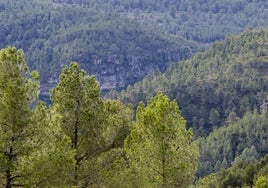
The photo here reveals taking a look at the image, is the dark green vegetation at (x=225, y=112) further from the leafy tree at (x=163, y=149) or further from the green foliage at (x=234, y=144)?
the leafy tree at (x=163, y=149)

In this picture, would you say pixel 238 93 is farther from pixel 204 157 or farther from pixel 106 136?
pixel 106 136

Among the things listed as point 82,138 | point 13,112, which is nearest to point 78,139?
point 82,138

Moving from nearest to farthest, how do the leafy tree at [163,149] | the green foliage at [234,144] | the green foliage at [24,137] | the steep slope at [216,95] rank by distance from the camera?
1. the green foliage at [24,137]
2. the leafy tree at [163,149]
3. the green foliage at [234,144]
4. the steep slope at [216,95]

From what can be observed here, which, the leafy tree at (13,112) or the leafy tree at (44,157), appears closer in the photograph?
the leafy tree at (13,112)

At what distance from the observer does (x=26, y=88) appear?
2453 centimetres

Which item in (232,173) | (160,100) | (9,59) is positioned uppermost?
(9,59)

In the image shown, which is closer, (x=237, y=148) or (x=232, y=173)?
(x=232, y=173)

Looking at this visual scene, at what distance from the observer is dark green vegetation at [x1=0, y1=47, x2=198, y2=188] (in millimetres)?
24359

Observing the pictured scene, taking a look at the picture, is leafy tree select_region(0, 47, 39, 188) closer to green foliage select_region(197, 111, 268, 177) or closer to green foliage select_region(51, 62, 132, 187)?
green foliage select_region(51, 62, 132, 187)

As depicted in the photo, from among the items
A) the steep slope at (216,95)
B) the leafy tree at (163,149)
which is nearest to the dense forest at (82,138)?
the leafy tree at (163,149)

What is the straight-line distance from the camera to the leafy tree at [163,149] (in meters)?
27.3

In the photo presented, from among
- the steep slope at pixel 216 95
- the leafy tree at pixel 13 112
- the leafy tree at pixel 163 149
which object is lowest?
the steep slope at pixel 216 95

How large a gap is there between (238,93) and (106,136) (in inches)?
6515

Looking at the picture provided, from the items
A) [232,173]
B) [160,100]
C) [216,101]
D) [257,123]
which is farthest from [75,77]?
[216,101]
